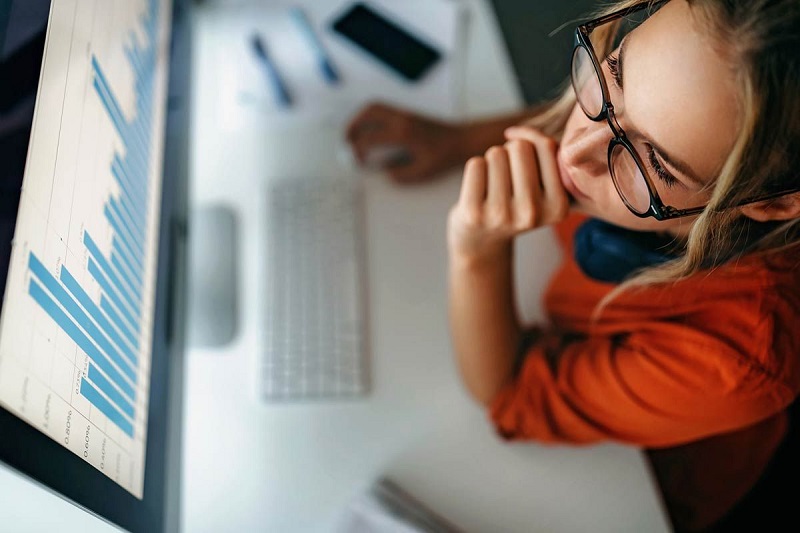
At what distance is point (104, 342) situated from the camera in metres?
0.44

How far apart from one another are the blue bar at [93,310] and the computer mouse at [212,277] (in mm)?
275

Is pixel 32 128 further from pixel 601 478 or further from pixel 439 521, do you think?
pixel 601 478

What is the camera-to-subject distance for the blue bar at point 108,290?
1.42 ft

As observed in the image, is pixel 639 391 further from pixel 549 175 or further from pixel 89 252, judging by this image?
pixel 89 252

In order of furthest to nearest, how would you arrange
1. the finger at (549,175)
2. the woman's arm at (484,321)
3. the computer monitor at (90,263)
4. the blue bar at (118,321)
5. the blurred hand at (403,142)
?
the blurred hand at (403,142), the woman's arm at (484,321), the finger at (549,175), the blue bar at (118,321), the computer monitor at (90,263)

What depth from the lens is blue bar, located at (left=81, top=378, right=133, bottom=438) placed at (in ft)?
1.34

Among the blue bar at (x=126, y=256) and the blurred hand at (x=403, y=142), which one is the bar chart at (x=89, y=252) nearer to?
the blue bar at (x=126, y=256)

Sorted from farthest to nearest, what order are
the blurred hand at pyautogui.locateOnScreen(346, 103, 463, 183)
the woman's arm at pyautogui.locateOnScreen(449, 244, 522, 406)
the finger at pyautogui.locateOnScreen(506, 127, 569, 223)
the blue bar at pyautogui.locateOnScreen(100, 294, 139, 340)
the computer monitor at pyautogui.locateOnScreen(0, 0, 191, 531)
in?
1. the blurred hand at pyautogui.locateOnScreen(346, 103, 463, 183)
2. the woman's arm at pyautogui.locateOnScreen(449, 244, 522, 406)
3. the finger at pyautogui.locateOnScreen(506, 127, 569, 223)
4. the blue bar at pyautogui.locateOnScreen(100, 294, 139, 340)
5. the computer monitor at pyautogui.locateOnScreen(0, 0, 191, 531)

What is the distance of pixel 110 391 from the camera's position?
0.44 metres

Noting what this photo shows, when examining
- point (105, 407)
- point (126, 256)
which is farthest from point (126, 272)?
point (105, 407)

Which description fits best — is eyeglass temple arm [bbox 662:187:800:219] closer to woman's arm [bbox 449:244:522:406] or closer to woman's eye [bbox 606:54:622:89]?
woman's eye [bbox 606:54:622:89]

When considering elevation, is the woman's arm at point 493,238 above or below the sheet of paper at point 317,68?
below

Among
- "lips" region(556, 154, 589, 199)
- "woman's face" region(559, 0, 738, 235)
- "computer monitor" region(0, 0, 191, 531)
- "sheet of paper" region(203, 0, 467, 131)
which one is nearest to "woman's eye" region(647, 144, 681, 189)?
"woman's face" region(559, 0, 738, 235)

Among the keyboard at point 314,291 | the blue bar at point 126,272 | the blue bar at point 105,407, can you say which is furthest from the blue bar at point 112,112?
the keyboard at point 314,291
